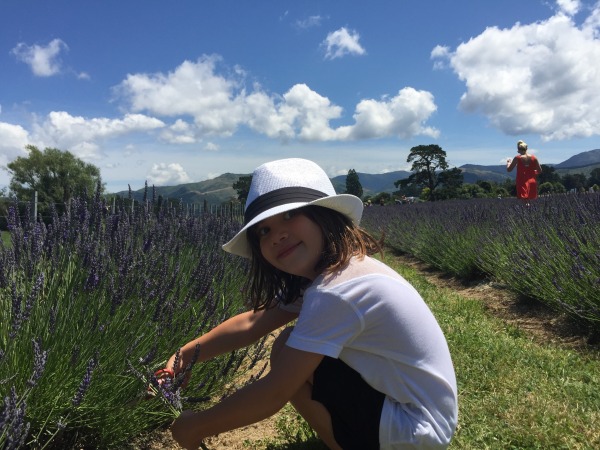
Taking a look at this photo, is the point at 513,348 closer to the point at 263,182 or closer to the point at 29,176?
the point at 263,182

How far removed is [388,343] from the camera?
131cm

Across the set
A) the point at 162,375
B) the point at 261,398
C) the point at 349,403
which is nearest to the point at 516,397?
the point at 349,403

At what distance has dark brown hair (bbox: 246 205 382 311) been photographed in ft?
4.65

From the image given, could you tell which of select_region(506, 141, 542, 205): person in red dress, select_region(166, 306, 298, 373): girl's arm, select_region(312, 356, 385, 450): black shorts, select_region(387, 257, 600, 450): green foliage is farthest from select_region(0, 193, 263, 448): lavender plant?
select_region(506, 141, 542, 205): person in red dress

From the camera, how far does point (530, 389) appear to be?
7.79 ft

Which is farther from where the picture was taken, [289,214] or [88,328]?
[88,328]

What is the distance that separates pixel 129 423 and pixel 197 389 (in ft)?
1.15

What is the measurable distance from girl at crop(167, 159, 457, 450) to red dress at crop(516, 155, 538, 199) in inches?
291

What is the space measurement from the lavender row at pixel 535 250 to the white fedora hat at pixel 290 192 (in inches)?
95.0

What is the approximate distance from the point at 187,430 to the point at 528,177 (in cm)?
795

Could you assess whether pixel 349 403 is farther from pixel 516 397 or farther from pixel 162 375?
pixel 516 397

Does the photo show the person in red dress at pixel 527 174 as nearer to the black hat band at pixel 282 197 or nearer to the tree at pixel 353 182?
the black hat band at pixel 282 197

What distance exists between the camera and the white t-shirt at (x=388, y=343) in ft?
4.07

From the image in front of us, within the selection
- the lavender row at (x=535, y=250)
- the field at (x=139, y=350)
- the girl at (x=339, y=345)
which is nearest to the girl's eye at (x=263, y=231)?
the girl at (x=339, y=345)
